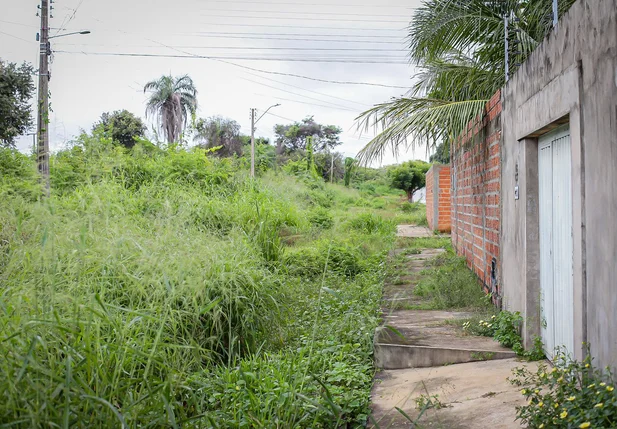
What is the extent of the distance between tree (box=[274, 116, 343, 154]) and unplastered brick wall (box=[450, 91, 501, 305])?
4291cm

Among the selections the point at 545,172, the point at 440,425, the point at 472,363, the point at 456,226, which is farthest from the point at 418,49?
the point at 440,425

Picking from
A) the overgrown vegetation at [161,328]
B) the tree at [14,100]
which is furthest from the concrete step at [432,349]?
the tree at [14,100]

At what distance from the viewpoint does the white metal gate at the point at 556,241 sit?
4.12 metres

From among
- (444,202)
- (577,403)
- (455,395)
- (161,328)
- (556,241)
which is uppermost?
(444,202)

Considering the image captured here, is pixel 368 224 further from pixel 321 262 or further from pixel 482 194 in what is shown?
pixel 482 194

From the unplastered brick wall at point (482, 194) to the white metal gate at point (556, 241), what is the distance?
1.44m

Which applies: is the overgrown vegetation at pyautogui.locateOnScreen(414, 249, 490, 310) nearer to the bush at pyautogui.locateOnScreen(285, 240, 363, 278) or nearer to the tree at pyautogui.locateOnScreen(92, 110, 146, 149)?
the bush at pyautogui.locateOnScreen(285, 240, 363, 278)

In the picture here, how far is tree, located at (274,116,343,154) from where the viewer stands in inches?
2074

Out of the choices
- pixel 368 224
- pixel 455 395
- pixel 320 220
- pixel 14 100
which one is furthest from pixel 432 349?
pixel 14 100

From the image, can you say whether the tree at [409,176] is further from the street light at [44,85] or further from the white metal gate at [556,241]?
the white metal gate at [556,241]

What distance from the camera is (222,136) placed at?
4628 centimetres

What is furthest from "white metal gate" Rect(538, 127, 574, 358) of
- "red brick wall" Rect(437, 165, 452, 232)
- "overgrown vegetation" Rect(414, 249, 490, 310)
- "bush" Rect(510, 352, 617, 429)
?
"red brick wall" Rect(437, 165, 452, 232)

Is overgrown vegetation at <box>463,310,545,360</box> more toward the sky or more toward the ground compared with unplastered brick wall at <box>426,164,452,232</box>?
more toward the ground

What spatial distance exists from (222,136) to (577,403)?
44.6 meters
